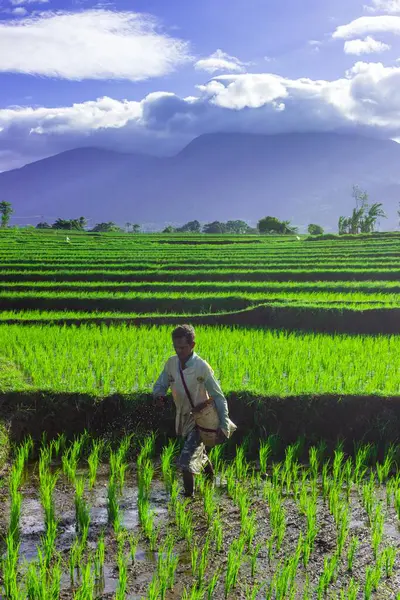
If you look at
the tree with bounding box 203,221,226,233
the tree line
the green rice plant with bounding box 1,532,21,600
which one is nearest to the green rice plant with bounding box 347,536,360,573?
the green rice plant with bounding box 1,532,21,600

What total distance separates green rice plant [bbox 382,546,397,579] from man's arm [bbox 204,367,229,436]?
126 centimetres

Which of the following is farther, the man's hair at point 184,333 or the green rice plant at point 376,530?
the man's hair at point 184,333

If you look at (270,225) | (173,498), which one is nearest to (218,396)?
(173,498)

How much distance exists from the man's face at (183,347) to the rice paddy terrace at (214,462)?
0.92 m

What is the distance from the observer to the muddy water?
308 centimetres

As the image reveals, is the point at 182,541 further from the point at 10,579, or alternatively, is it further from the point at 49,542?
the point at 10,579

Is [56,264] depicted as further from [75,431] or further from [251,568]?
[251,568]

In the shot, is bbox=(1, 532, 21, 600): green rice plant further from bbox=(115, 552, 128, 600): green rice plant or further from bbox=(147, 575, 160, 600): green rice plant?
bbox=(147, 575, 160, 600): green rice plant

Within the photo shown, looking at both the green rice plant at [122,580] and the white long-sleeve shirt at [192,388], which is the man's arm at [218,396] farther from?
the green rice plant at [122,580]

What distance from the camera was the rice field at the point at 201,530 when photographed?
118 inches

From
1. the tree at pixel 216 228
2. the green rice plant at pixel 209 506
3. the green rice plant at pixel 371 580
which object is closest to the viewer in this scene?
the green rice plant at pixel 371 580

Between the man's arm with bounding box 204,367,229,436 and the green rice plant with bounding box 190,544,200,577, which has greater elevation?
the man's arm with bounding box 204,367,229,436

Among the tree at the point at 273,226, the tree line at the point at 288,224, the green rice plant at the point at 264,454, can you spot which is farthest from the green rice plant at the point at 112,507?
the tree at the point at 273,226

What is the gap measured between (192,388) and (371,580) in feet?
5.44
